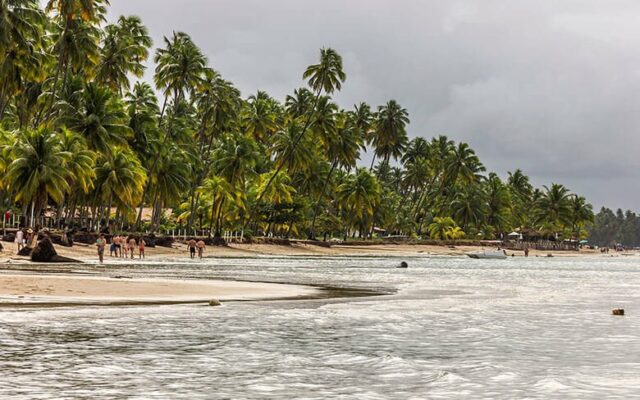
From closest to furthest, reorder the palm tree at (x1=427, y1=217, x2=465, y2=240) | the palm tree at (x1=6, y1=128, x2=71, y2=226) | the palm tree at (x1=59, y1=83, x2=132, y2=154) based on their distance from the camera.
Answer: the palm tree at (x1=6, y1=128, x2=71, y2=226) < the palm tree at (x1=59, y1=83, x2=132, y2=154) < the palm tree at (x1=427, y1=217, x2=465, y2=240)

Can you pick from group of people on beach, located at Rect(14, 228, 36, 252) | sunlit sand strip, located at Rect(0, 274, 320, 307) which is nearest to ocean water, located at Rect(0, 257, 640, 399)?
sunlit sand strip, located at Rect(0, 274, 320, 307)

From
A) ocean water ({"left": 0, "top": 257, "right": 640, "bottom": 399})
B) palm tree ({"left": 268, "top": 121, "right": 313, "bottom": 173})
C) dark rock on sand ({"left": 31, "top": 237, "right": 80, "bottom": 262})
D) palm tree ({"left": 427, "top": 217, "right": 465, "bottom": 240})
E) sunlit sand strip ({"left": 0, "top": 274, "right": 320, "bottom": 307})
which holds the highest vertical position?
palm tree ({"left": 268, "top": 121, "right": 313, "bottom": 173})

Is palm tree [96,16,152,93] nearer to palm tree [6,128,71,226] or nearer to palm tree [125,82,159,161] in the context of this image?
palm tree [125,82,159,161]

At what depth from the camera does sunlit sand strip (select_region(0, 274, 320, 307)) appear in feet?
68.0

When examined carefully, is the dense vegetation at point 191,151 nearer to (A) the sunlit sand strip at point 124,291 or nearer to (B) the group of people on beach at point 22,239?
(B) the group of people on beach at point 22,239

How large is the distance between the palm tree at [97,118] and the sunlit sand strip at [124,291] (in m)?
36.9

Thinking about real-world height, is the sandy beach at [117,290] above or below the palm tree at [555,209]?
below

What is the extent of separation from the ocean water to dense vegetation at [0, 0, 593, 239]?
37.4 meters

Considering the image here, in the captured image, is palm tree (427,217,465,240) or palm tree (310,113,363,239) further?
palm tree (427,217,465,240)

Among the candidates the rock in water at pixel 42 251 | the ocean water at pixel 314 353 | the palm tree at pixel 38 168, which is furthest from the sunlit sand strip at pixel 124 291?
the palm tree at pixel 38 168

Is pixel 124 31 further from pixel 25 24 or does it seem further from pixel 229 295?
pixel 229 295

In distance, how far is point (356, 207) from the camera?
371 ft

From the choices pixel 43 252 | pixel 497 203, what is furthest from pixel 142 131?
pixel 497 203

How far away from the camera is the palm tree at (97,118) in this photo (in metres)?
64.4
